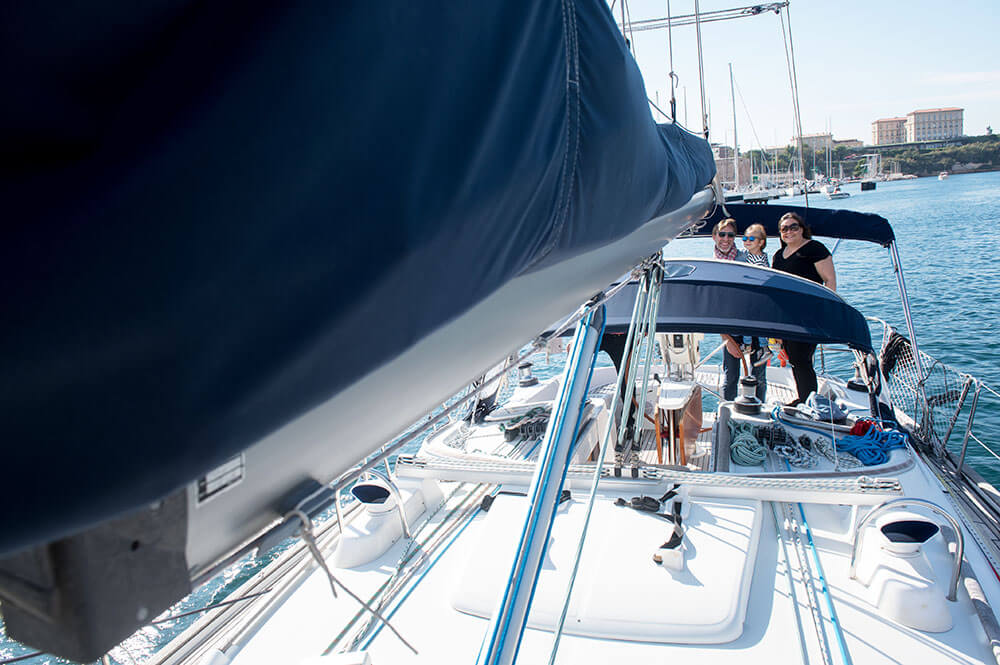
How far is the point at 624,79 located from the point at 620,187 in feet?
0.60

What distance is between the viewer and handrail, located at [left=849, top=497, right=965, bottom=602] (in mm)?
2211

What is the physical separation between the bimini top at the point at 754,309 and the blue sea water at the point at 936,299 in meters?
2.53

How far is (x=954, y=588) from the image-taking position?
2275mm

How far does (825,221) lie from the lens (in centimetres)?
507

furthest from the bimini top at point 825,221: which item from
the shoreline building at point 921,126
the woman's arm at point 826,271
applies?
the shoreline building at point 921,126

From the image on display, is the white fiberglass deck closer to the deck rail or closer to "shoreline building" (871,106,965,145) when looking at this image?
the deck rail

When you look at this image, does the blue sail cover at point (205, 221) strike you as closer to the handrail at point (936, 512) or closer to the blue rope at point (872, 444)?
the handrail at point (936, 512)

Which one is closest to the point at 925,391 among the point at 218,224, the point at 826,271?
the point at 826,271

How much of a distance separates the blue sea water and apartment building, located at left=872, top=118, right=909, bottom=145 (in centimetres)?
6412

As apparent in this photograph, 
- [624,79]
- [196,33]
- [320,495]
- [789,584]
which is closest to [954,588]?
[789,584]

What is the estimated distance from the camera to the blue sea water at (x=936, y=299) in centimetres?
386

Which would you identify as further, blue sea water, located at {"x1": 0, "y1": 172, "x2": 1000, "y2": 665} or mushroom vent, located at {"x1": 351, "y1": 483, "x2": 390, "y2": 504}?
blue sea water, located at {"x1": 0, "y1": 172, "x2": 1000, "y2": 665}

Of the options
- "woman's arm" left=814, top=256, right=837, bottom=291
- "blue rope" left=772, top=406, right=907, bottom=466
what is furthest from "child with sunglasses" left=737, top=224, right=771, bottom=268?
"blue rope" left=772, top=406, right=907, bottom=466

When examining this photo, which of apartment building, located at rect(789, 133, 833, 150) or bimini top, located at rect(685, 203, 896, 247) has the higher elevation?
apartment building, located at rect(789, 133, 833, 150)
